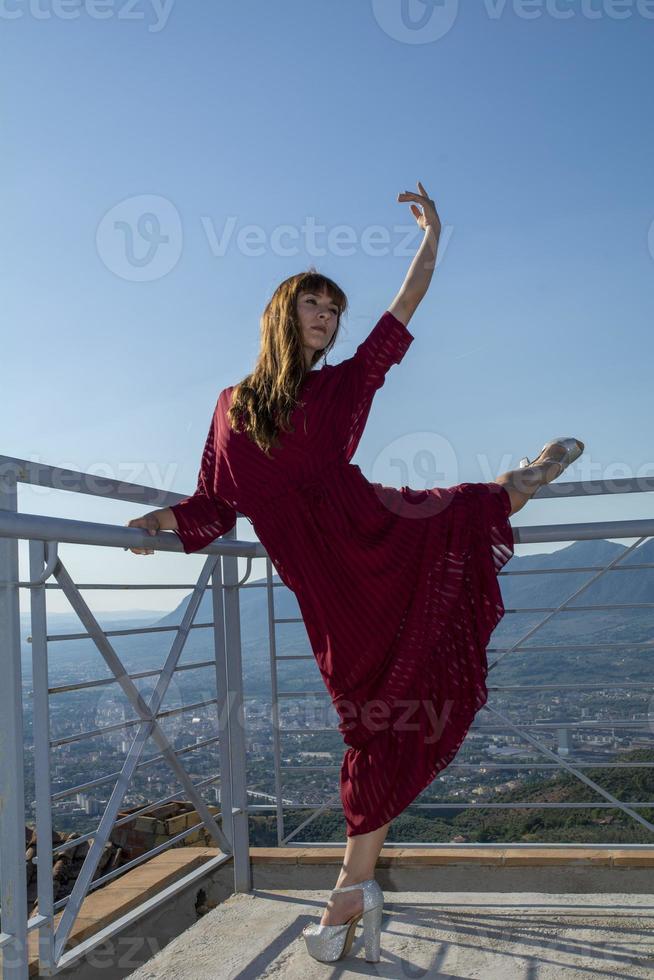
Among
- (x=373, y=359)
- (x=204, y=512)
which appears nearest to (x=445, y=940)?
(x=204, y=512)

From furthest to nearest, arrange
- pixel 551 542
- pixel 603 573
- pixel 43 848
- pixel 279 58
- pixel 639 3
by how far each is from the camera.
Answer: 1. pixel 279 58
2. pixel 639 3
3. pixel 603 573
4. pixel 551 542
5. pixel 43 848

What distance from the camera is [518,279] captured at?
648 cm

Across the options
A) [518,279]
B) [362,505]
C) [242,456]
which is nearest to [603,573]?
[362,505]

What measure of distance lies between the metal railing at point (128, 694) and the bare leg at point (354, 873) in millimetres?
494

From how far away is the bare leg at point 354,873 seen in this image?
1.59 meters

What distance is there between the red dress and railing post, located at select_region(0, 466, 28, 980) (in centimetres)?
53

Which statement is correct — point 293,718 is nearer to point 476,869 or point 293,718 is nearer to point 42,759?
point 476,869

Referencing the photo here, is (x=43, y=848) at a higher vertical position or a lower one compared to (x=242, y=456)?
lower

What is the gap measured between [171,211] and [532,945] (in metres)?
2.75

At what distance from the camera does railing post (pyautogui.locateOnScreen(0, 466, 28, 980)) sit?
1.40m

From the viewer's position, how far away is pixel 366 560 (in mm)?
1656

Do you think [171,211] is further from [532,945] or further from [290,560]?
[532,945]

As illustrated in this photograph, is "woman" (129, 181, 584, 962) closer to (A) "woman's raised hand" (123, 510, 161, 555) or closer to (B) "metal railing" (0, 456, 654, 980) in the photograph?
(A) "woman's raised hand" (123, 510, 161, 555)

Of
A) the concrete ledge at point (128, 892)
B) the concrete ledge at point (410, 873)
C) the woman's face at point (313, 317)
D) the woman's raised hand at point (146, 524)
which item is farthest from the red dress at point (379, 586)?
the concrete ledge at point (410, 873)
